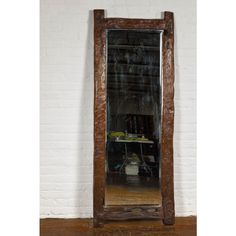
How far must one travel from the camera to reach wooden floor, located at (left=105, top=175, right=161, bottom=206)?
2.61 m

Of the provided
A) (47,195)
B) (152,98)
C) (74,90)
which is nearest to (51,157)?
(47,195)

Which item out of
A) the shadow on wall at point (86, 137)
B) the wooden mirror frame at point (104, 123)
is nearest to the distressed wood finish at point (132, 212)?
the wooden mirror frame at point (104, 123)

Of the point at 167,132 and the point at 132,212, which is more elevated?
the point at 167,132

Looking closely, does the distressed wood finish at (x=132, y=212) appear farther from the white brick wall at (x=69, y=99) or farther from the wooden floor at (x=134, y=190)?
the white brick wall at (x=69, y=99)

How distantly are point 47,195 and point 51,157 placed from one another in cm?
27

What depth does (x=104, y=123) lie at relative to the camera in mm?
2557

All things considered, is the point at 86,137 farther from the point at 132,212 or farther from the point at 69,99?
the point at 132,212

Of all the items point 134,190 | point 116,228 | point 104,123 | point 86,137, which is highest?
point 104,123

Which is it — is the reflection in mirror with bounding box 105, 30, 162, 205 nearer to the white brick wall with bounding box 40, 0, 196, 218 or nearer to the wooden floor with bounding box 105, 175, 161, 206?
the wooden floor with bounding box 105, 175, 161, 206

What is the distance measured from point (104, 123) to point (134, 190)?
20.4 inches

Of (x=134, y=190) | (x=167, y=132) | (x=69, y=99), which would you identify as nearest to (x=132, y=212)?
(x=134, y=190)

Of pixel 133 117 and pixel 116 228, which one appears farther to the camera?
pixel 133 117
